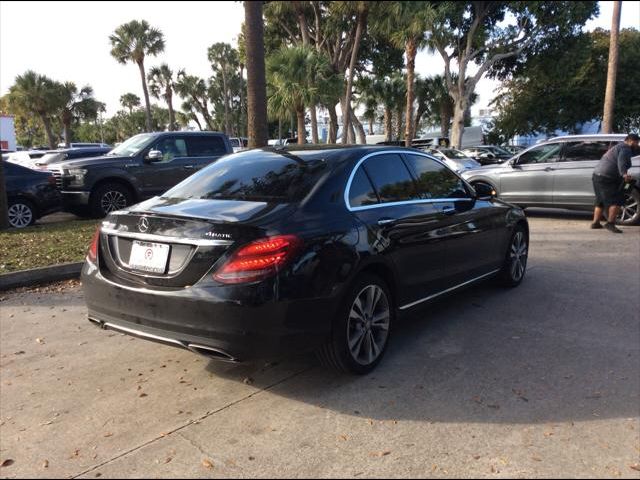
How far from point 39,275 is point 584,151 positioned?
33.4 feet

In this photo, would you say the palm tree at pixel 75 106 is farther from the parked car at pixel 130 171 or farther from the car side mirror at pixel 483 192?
the car side mirror at pixel 483 192

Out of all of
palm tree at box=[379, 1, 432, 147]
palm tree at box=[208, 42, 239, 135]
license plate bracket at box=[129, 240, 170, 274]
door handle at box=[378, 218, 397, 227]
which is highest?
palm tree at box=[208, 42, 239, 135]

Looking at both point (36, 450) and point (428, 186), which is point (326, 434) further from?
point (428, 186)

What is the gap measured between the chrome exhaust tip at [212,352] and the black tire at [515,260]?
12.2 feet

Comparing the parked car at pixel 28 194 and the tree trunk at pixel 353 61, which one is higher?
the tree trunk at pixel 353 61

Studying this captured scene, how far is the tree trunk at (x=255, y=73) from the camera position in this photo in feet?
29.6

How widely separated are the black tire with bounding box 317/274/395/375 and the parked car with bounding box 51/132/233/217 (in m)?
8.07

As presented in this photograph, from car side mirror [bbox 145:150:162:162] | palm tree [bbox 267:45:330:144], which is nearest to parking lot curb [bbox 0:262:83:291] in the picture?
car side mirror [bbox 145:150:162:162]

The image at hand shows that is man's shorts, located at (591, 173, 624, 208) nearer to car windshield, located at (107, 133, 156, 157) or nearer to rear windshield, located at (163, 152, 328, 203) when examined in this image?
rear windshield, located at (163, 152, 328, 203)

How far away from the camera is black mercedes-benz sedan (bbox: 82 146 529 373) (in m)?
3.23

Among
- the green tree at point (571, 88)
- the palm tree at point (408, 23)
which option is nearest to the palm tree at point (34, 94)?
the palm tree at point (408, 23)

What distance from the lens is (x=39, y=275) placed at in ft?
21.2

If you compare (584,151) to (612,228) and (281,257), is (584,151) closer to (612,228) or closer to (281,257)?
(612,228)

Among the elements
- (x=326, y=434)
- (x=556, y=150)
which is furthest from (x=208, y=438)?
(x=556, y=150)
